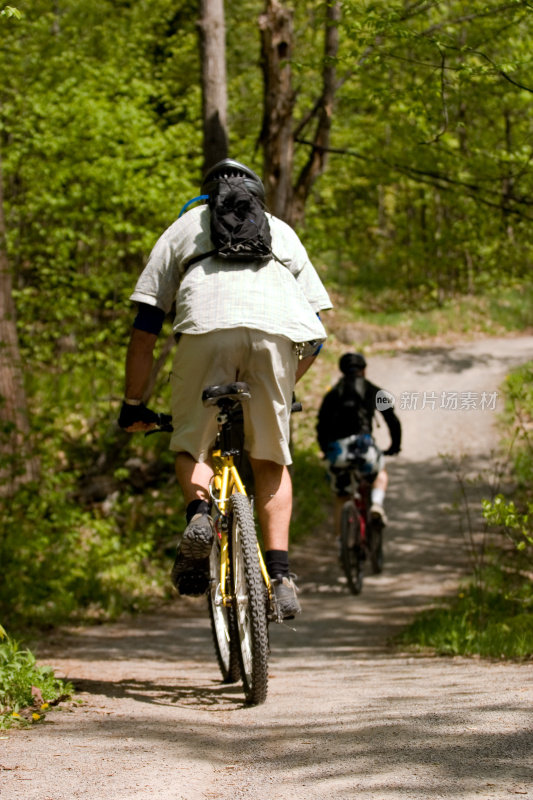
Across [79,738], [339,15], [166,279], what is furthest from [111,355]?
[79,738]

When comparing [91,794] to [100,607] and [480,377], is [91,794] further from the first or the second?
[480,377]

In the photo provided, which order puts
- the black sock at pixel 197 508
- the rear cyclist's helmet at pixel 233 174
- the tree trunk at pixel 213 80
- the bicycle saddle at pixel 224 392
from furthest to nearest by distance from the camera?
the tree trunk at pixel 213 80 → the rear cyclist's helmet at pixel 233 174 → the black sock at pixel 197 508 → the bicycle saddle at pixel 224 392

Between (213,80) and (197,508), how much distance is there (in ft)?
20.5

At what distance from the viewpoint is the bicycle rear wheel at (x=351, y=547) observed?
8.88 m

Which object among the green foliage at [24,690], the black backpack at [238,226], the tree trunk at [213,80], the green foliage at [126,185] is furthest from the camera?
the tree trunk at [213,80]

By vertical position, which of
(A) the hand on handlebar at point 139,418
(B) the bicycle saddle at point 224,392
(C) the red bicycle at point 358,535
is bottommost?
(C) the red bicycle at point 358,535

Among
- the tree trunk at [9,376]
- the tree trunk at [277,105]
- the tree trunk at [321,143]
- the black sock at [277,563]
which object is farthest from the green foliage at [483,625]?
the tree trunk at [9,376]

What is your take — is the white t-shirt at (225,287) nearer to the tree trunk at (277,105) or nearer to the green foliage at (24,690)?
the green foliage at (24,690)

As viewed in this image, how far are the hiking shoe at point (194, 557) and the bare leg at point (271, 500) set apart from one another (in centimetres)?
27

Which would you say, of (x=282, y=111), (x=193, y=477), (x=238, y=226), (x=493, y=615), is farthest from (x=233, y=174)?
(x=282, y=111)

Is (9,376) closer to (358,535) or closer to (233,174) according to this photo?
(358,535)

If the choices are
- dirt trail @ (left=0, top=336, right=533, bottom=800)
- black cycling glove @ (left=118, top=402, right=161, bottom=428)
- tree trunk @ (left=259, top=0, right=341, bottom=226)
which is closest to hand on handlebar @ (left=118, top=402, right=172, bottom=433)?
black cycling glove @ (left=118, top=402, right=161, bottom=428)

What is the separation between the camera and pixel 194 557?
405 centimetres

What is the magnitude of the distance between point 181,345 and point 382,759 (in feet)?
6.23
